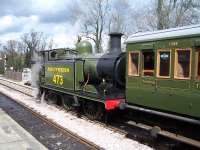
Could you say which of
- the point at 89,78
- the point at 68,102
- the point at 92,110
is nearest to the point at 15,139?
the point at 92,110

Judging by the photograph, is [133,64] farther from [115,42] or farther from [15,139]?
[15,139]

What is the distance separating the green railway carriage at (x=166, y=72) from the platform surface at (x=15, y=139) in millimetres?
3129

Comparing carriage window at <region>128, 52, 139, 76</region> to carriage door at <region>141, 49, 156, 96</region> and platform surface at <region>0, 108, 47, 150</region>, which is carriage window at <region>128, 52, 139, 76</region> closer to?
carriage door at <region>141, 49, 156, 96</region>

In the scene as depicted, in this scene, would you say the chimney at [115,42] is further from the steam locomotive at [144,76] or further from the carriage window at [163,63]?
the carriage window at [163,63]

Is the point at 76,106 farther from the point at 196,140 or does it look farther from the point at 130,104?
the point at 196,140

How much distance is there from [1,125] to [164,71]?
21.4ft

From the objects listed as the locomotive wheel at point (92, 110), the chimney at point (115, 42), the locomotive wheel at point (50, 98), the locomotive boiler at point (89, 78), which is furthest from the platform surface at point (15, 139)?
the locomotive wheel at point (50, 98)

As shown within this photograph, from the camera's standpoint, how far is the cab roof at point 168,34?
28.2ft

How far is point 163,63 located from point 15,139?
4.87 metres

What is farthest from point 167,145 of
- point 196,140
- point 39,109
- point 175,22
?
point 175,22

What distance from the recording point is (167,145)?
33.1 feet

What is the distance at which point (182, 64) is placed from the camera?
8.95 metres

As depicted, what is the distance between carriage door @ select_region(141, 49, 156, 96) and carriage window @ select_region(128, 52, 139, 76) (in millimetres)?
323

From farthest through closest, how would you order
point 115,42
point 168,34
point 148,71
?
point 115,42 → point 148,71 → point 168,34
